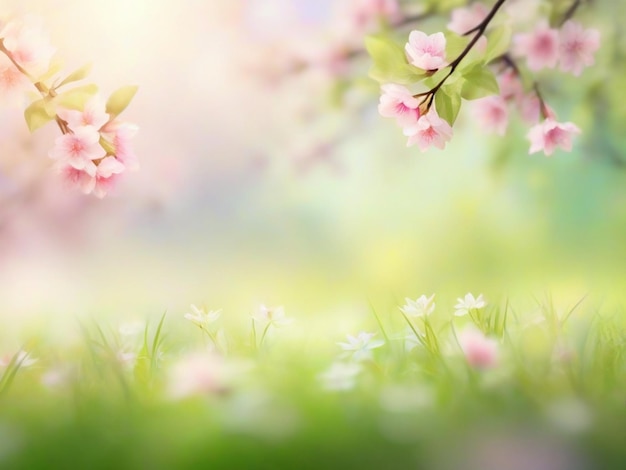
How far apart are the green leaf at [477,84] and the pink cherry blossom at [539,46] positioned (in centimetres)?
37

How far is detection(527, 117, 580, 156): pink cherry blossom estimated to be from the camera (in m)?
0.98

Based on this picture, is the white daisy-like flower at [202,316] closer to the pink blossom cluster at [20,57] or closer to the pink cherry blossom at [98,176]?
the pink cherry blossom at [98,176]

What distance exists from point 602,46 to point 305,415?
0.93 meters

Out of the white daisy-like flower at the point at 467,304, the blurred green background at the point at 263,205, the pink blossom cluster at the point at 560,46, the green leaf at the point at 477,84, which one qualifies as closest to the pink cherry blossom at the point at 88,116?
the blurred green background at the point at 263,205

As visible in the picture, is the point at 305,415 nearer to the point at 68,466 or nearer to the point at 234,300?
the point at 68,466

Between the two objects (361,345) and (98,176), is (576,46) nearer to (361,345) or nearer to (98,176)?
(361,345)

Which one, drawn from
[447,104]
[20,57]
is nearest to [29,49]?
[20,57]

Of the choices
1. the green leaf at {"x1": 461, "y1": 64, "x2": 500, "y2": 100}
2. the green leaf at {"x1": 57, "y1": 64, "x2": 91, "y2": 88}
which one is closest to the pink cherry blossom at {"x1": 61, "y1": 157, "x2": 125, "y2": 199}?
the green leaf at {"x1": 57, "y1": 64, "x2": 91, "y2": 88}

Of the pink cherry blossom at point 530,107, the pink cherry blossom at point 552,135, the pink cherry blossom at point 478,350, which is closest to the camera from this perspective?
the pink cherry blossom at point 478,350

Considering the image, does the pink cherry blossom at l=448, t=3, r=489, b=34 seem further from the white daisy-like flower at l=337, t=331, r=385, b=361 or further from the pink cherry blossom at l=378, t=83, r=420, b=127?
the white daisy-like flower at l=337, t=331, r=385, b=361

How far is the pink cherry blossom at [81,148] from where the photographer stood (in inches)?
33.2

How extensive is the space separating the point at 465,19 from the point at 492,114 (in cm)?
17

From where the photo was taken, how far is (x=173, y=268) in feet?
3.50

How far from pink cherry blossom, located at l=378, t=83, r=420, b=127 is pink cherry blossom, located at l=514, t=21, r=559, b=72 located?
1.47 ft
